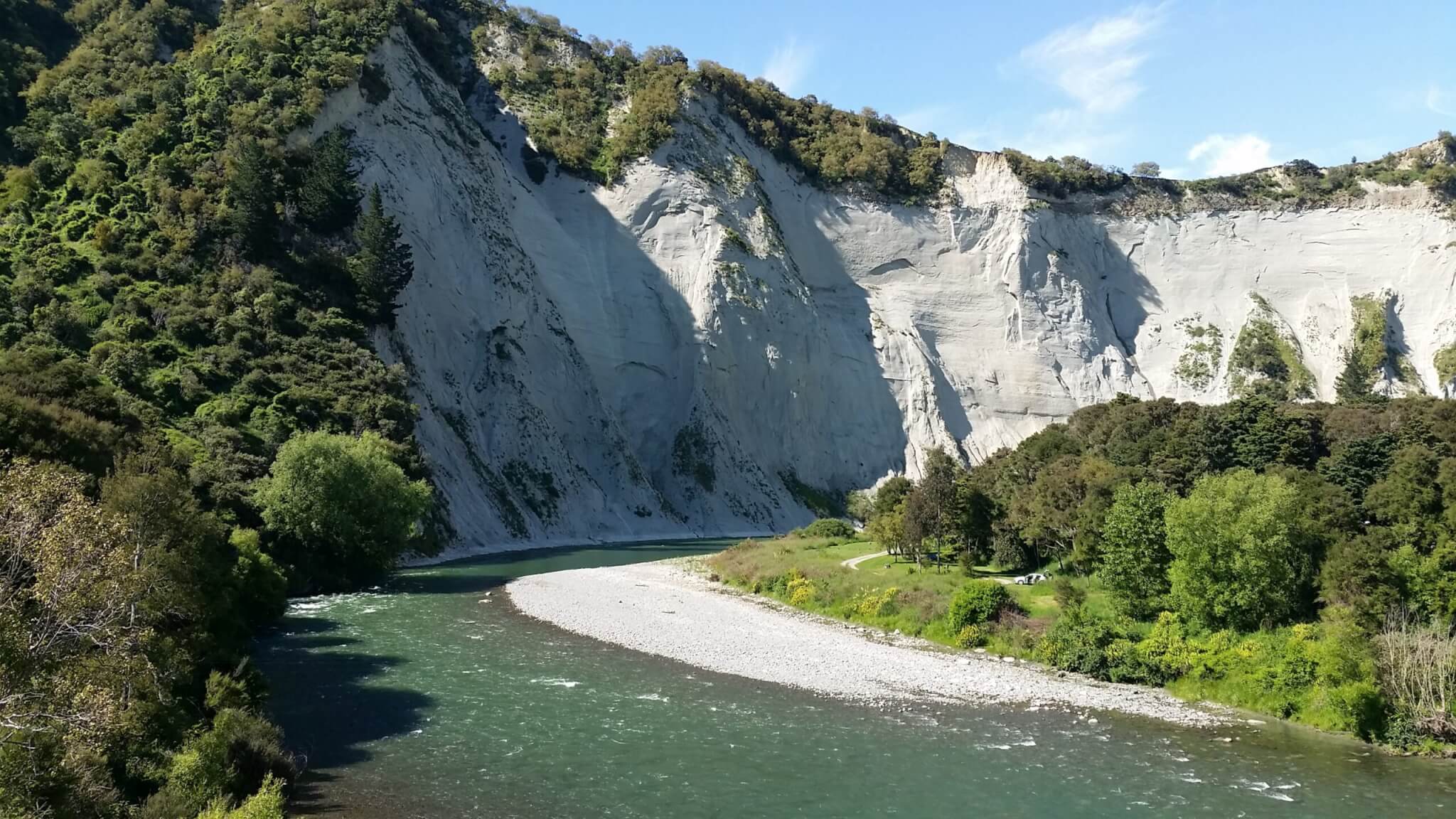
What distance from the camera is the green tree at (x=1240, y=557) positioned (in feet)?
88.9

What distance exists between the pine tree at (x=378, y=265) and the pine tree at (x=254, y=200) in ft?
16.7

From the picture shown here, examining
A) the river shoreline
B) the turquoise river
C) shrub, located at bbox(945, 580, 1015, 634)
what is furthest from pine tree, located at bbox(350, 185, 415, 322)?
shrub, located at bbox(945, 580, 1015, 634)

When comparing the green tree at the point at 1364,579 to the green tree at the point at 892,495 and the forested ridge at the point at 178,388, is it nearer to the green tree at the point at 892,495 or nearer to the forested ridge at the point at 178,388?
the forested ridge at the point at 178,388

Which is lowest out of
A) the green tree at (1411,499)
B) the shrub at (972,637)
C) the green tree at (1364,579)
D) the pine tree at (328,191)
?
the shrub at (972,637)

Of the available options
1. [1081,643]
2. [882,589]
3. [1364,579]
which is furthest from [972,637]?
[1364,579]

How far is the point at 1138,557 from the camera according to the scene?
30.5 m

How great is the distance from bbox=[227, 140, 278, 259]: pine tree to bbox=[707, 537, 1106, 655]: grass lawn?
34.1m

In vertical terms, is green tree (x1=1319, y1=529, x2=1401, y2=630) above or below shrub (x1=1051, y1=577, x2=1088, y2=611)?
above

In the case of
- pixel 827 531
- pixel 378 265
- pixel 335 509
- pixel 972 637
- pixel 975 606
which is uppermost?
pixel 378 265

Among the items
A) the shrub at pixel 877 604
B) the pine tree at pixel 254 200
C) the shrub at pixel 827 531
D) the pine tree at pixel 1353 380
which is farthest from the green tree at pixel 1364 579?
the pine tree at pixel 1353 380

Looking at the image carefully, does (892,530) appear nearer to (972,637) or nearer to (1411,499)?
(972,637)

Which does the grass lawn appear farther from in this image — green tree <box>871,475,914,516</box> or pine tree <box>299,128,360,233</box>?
pine tree <box>299,128,360,233</box>

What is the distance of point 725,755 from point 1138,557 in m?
17.6

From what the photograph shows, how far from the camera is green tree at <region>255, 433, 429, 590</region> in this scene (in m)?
39.4
